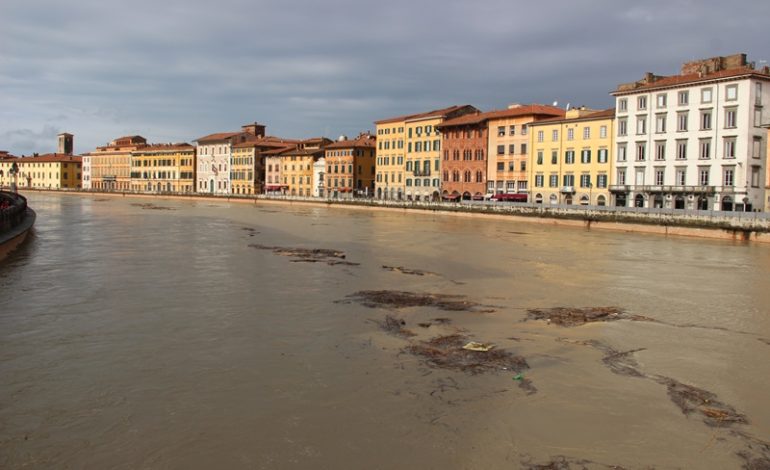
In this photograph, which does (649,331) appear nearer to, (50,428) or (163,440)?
(163,440)

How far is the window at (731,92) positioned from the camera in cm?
4850

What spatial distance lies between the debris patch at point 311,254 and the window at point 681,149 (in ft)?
116

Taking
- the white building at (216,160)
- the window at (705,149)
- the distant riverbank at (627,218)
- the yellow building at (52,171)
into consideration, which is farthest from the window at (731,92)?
the yellow building at (52,171)

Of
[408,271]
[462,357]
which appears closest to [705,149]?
[408,271]

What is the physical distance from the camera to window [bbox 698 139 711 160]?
165 ft

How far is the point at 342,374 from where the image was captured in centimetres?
980

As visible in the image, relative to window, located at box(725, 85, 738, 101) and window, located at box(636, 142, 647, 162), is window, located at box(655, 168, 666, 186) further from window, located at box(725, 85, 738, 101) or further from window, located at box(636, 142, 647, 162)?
window, located at box(725, 85, 738, 101)

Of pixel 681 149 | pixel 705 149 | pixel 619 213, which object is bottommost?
pixel 619 213

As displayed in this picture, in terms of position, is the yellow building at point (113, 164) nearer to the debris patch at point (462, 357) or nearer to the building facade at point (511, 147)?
the building facade at point (511, 147)

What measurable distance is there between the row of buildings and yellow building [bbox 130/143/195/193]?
46.7 feet

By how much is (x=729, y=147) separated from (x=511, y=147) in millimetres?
24231

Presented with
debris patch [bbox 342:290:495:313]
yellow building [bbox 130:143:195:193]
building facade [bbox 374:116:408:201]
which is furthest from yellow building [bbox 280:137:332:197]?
debris patch [bbox 342:290:495:313]

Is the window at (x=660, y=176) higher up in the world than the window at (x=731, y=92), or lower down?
lower down

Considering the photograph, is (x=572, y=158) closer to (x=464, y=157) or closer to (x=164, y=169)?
(x=464, y=157)
